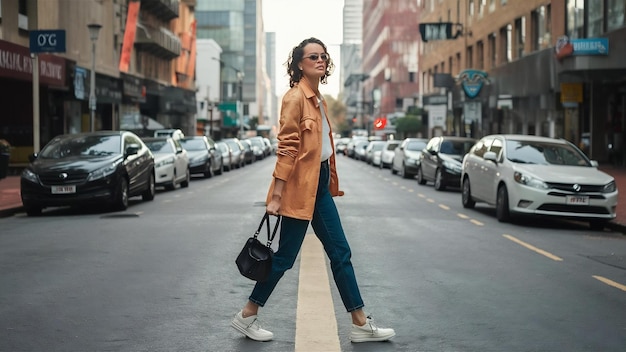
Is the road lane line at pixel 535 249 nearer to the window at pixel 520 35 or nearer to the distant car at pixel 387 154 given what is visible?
the window at pixel 520 35

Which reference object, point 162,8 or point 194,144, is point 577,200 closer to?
point 194,144

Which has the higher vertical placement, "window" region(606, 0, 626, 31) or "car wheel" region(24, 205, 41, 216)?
"window" region(606, 0, 626, 31)

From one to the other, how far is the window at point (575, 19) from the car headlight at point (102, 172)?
22.0 metres

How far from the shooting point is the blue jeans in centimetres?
578

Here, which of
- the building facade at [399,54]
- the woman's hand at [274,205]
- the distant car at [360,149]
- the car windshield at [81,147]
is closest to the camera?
the woman's hand at [274,205]

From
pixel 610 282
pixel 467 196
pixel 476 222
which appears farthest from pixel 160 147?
pixel 610 282

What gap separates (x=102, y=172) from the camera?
Answer: 1688 centimetres

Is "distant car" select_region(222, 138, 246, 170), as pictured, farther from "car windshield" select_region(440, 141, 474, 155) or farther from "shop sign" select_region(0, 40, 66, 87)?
"car windshield" select_region(440, 141, 474, 155)

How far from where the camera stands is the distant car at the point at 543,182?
48.1 feet

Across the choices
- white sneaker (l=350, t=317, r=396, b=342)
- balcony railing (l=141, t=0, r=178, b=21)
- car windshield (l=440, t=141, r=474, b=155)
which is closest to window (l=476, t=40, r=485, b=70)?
balcony railing (l=141, t=0, r=178, b=21)

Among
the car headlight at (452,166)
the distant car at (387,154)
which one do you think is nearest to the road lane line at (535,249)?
the car headlight at (452,166)

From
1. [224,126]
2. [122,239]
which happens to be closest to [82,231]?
[122,239]

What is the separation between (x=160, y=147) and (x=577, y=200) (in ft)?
46.6

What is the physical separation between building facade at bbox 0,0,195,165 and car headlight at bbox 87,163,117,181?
6.89 meters
